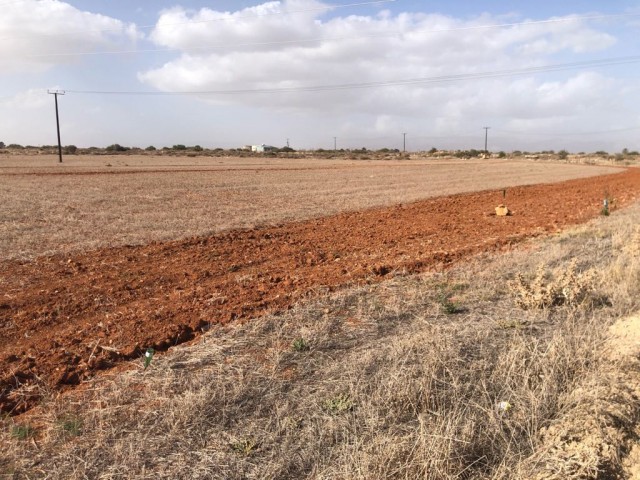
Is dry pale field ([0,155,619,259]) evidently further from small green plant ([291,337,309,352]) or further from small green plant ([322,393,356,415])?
small green plant ([322,393,356,415])

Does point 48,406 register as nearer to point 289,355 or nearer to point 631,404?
point 289,355

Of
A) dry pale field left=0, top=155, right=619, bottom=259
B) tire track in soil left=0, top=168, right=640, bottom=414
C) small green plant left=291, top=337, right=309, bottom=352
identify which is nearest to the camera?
small green plant left=291, top=337, right=309, bottom=352

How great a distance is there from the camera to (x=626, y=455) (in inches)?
154

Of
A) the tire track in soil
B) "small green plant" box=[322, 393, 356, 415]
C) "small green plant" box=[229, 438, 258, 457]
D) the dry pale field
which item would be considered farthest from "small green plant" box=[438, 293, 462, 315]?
the dry pale field

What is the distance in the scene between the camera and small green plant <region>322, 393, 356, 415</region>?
4234 millimetres

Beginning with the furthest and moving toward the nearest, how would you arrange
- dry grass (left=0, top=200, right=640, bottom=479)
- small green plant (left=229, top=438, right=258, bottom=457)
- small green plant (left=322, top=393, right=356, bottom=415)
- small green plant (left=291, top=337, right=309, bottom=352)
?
small green plant (left=291, top=337, right=309, bottom=352) → small green plant (left=322, top=393, right=356, bottom=415) → small green plant (left=229, top=438, right=258, bottom=457) → dry grass (left=0, top=200, right=640, bottom=479)

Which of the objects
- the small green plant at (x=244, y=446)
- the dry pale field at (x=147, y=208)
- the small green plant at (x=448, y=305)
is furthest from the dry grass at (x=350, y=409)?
the dry pale field at (x=147, y=208)

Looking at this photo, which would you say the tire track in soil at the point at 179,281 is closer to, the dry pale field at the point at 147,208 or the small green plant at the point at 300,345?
the small green plant at the point at 300,345

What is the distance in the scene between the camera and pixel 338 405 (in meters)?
4.30

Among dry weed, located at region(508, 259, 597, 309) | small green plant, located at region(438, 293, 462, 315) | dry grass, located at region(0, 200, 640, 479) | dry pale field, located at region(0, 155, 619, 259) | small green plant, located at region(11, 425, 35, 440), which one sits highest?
dry pale field, located at region(0, 155, 619, 259)

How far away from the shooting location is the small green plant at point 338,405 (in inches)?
167

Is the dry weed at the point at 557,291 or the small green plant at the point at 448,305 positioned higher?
the dry weed at the point at 557,291

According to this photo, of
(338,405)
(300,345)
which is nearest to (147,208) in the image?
(300,345)

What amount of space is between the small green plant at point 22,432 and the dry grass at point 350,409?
3cm
